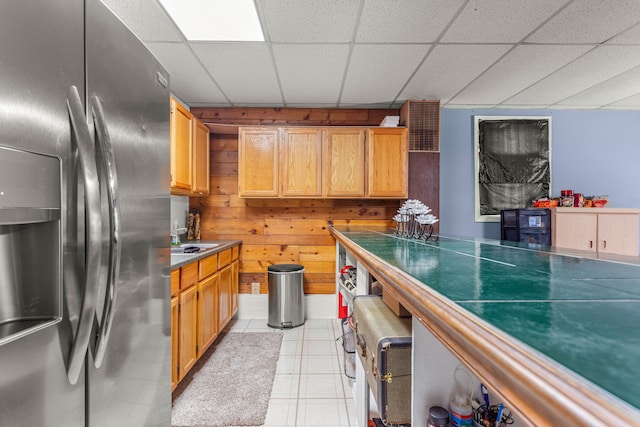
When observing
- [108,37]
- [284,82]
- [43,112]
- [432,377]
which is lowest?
[432,377]

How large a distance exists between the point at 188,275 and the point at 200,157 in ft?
5.57

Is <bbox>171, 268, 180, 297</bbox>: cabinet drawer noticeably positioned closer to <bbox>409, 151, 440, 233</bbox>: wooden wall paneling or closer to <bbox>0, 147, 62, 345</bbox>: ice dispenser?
<bbox>0, 147, 62, 345</bbox>: ice dispenser

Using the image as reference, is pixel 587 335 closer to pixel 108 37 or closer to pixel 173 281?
pixel 108 37

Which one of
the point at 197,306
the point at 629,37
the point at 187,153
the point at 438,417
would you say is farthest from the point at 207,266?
the point at 629,37

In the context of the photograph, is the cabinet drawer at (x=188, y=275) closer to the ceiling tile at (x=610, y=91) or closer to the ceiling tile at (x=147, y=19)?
the ceiling tile at (x=147, y=19)

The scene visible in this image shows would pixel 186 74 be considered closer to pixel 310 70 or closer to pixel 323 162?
pixel 310 70

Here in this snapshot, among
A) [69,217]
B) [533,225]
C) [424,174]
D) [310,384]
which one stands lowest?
[310,384]

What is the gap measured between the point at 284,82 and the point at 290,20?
1026 millimetres

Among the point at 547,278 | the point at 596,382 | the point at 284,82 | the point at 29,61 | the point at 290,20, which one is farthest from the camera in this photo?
the point at 284,82

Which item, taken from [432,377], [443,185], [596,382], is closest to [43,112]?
[596,382]

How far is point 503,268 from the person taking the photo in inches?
38.7

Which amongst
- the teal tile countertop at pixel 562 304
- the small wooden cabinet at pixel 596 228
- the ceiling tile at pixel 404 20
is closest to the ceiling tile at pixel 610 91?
the small wooden cabinet at pixel 596 228

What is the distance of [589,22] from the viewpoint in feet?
7.20

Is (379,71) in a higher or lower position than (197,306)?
higher
